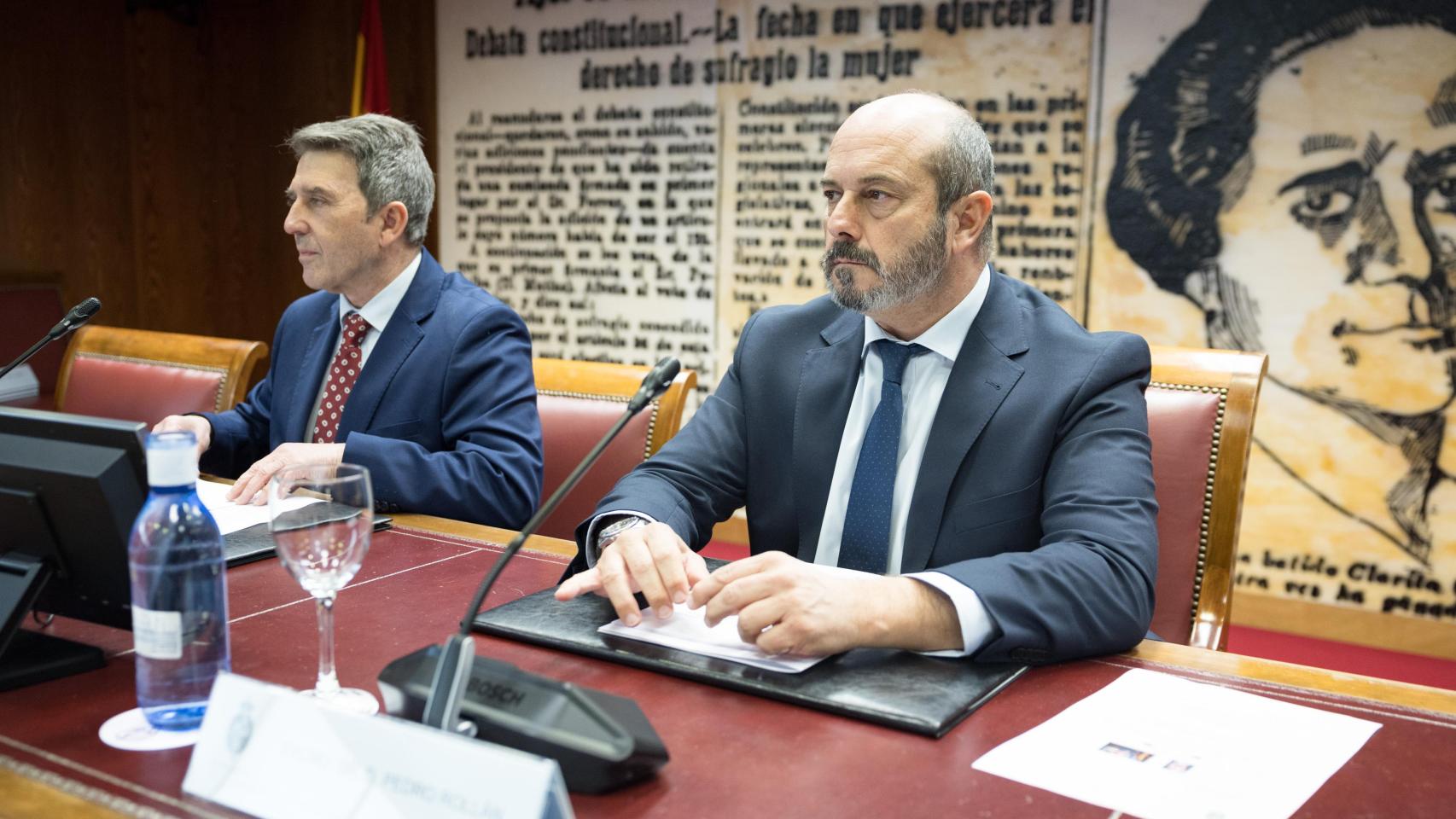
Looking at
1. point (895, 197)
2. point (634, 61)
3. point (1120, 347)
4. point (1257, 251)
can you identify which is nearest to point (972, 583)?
point (1120, 347)

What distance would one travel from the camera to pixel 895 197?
5.76 ft

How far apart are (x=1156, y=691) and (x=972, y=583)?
21 cm

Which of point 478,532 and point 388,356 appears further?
point 388,356

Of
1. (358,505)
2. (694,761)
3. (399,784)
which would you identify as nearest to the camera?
(399,784)

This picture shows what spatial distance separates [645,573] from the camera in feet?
4.23

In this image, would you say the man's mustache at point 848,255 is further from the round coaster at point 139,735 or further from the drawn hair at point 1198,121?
the drawn hair at point 1198,121

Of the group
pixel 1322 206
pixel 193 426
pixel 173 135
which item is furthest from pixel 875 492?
pixel 173 135

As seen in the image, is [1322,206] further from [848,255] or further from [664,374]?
[664,374]

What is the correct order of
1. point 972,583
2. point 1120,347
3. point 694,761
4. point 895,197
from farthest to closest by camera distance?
point 895,197
point 1120,347
point 972,583
point 694,761

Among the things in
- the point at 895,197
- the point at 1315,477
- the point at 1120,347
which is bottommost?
the point at 1315,477

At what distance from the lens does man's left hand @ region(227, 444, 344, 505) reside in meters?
1.85

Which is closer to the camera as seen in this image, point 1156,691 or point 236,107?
point 1156,691

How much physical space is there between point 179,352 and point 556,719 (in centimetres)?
225

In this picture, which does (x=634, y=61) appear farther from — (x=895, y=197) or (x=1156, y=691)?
(x=1156, y=691)
